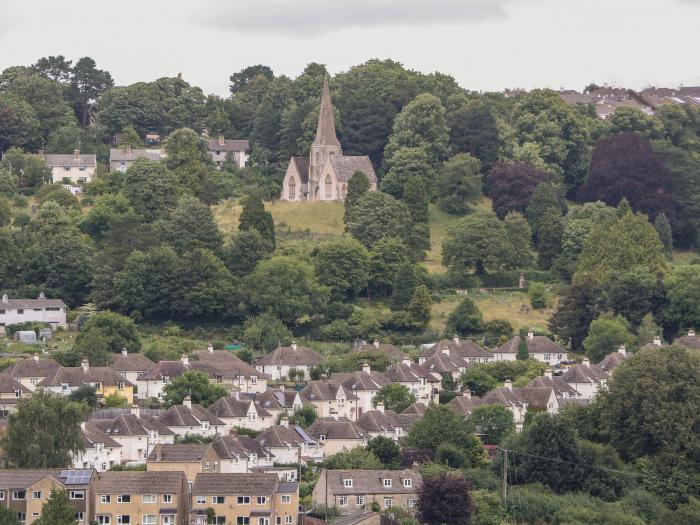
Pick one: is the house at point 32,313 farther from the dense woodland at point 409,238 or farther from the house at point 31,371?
the house at point 31,371

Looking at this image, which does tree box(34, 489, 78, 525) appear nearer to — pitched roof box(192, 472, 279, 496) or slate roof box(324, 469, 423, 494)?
pitched roof box(192, 472, 279, 496)

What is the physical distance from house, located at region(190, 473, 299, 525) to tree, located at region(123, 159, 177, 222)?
139ft

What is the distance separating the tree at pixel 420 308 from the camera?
99750mm

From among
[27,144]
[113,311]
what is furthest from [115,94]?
[113,311]

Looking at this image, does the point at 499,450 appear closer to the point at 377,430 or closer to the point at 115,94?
the point at 377,430

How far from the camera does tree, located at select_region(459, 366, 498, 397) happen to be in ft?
296

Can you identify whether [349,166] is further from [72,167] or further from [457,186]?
[72,167]

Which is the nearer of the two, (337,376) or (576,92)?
(337,376)

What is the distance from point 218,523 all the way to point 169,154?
52823 mm

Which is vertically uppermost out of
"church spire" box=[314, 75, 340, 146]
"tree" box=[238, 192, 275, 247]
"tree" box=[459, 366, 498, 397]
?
"church spire" box=[314, 75, 340, 146]

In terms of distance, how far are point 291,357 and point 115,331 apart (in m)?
8.04

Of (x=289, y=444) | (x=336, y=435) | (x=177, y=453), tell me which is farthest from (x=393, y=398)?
(x=177, y=453)

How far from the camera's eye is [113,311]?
99688mm

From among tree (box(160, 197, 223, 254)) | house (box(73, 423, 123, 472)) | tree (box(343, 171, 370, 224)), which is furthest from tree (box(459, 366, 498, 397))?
tree (box(343, 171, 370, 224))
